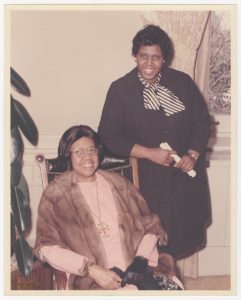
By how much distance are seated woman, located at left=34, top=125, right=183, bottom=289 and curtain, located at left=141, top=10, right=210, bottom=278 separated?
0.31m

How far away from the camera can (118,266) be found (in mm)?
2068

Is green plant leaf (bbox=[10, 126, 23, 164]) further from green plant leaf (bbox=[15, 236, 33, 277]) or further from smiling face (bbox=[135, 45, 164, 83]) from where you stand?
smiling face (bbox=[135, 45, 164, 83])

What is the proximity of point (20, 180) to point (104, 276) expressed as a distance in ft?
1.89

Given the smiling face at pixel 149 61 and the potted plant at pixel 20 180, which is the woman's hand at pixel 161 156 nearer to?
the smiling face at pixel 149 61

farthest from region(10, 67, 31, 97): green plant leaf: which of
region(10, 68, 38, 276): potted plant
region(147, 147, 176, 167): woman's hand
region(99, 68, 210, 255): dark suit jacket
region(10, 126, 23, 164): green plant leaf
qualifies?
region(147, 147, 176, 167): woman's hand

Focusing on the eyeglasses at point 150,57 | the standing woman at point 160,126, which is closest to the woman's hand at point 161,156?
the standing woman at point 160,126

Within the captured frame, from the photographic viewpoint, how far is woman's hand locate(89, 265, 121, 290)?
203cm

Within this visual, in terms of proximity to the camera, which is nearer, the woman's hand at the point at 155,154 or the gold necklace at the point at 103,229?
the gold necklace at the point at 103,229

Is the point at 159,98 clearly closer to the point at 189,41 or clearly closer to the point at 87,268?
the point at 189,41

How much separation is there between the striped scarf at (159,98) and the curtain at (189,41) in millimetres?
151

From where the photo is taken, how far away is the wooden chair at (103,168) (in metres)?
2.15

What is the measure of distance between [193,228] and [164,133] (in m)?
0.50
